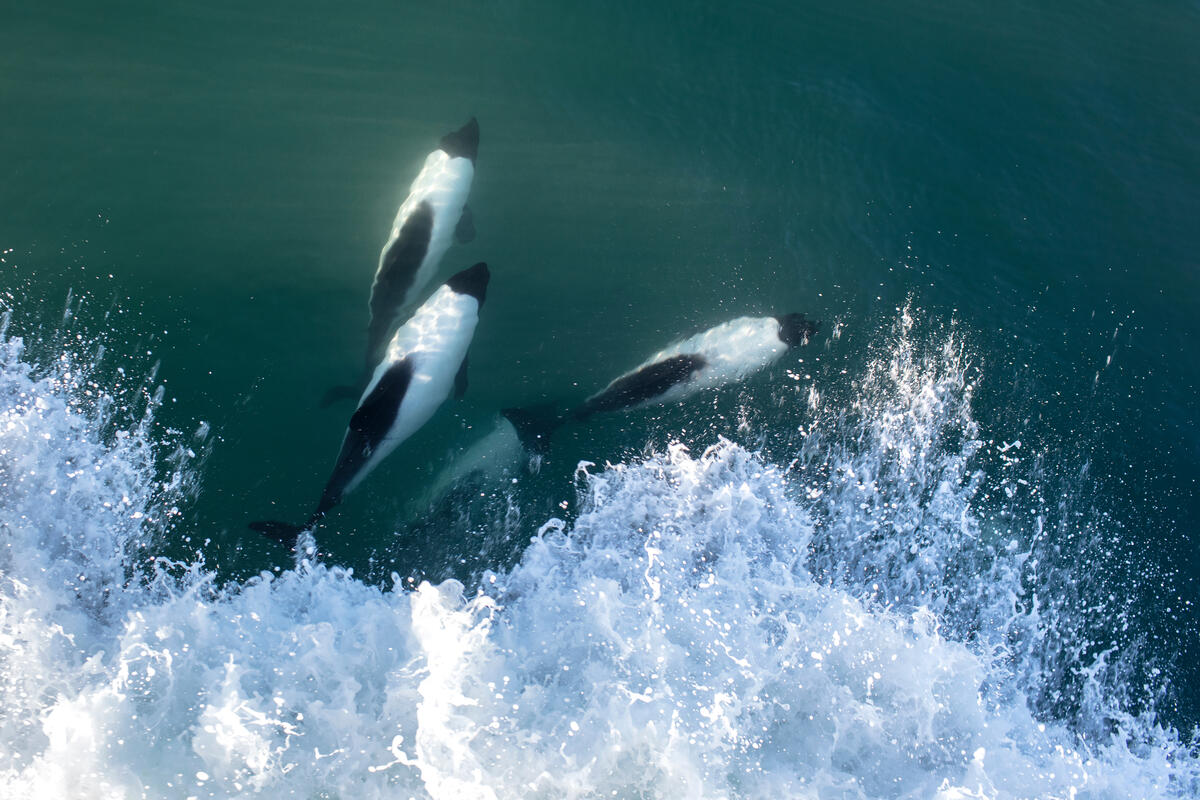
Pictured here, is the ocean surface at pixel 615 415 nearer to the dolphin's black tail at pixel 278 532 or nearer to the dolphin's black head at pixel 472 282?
the dolphin's black tail at pixel 278 532

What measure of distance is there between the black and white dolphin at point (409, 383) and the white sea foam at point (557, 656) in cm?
76

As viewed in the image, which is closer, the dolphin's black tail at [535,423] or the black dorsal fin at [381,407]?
the black dorsal fin at [381,407]

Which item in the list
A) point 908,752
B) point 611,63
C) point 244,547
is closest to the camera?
point 908,752

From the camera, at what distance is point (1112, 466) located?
26.0ft

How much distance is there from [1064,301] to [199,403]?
8.92 m

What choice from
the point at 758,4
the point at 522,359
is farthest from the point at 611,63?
the point at 522,359

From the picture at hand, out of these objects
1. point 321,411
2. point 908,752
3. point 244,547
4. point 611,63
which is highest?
point 611,63

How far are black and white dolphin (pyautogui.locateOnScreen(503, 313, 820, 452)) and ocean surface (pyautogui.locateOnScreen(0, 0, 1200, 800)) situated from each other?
17 centimetres

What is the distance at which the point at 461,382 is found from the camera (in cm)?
757

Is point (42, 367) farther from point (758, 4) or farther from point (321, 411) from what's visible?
point (758, 4)

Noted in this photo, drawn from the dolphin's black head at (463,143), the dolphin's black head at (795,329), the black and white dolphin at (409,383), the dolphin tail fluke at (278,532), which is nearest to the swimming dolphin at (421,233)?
the dolphin's black head at (463,143)

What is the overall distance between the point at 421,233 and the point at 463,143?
151 centimetres

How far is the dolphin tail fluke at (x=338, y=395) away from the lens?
7223 mm

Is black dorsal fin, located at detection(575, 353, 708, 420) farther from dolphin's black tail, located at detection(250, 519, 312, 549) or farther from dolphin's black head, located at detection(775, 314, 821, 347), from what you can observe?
dolphin's black tail, located at detection(250, 519, 312, 549)
